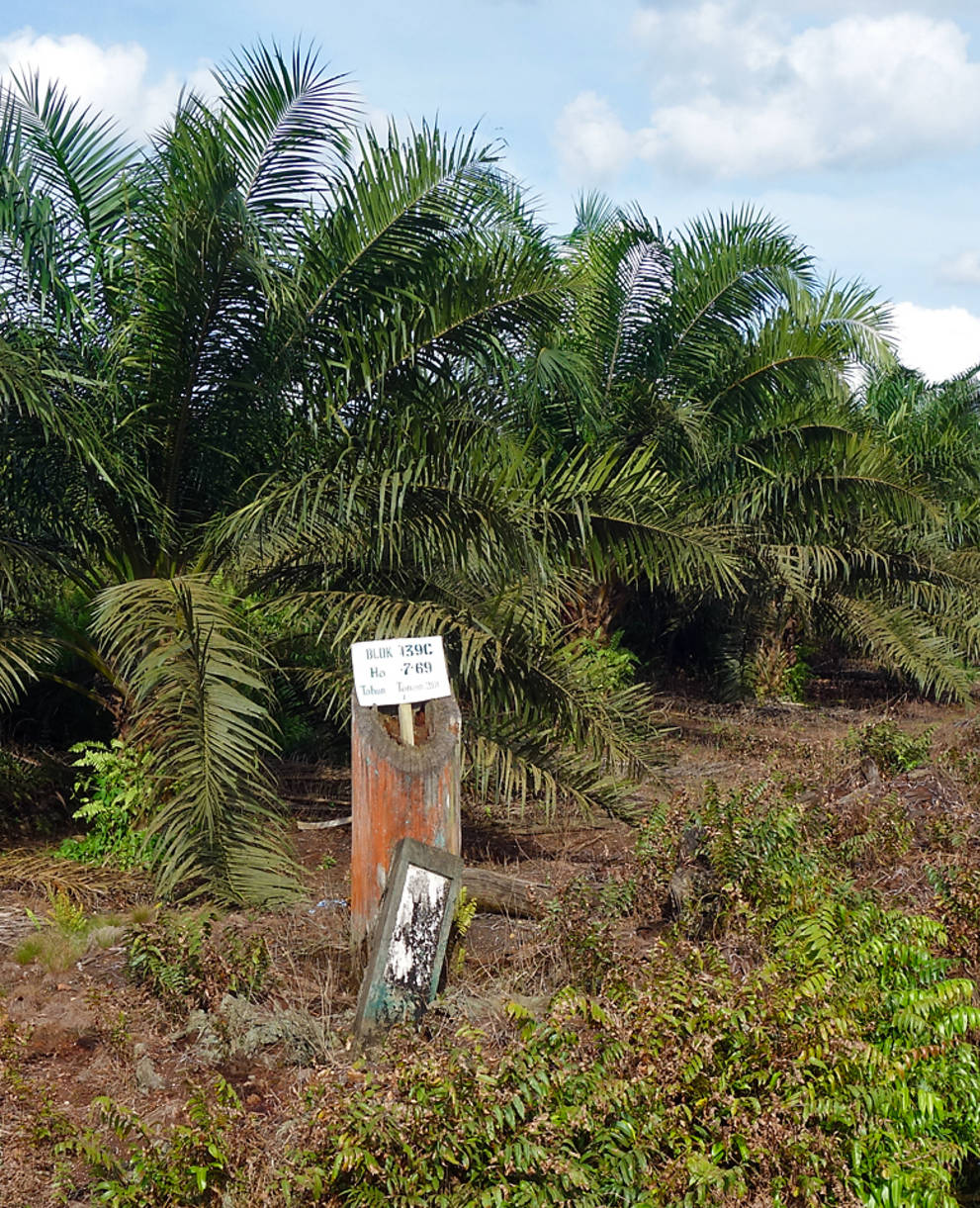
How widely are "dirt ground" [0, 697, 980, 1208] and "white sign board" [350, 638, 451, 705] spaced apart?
3.21ft

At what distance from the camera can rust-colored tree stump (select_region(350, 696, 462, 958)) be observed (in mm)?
4594

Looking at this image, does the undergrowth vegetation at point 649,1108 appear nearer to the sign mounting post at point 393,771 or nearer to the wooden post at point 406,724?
the sign mounting post at point 393,771

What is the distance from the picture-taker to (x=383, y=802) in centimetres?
459

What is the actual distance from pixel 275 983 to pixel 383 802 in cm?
76

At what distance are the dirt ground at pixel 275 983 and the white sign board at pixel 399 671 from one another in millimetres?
979

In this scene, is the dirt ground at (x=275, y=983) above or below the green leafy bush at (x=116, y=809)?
below

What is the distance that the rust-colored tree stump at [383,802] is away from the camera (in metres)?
4.59

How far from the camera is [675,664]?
14.8 metres

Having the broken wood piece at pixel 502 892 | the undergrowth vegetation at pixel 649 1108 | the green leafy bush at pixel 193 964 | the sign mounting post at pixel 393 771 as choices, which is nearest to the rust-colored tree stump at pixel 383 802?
the sign mounting post at pixel 393 771

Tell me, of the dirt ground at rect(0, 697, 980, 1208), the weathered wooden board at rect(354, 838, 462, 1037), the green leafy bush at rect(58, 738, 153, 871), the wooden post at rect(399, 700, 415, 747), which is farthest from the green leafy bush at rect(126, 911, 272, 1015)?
the green leafy bush at rect(58, 738, 153, 871)

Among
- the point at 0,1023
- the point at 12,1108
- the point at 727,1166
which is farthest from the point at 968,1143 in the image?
the point at 0,1023

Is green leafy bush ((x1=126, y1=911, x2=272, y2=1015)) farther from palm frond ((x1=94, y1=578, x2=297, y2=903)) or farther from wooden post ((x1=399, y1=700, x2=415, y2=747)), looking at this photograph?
wooden post ((x1=399, y1=700, x2=415, y2=747))

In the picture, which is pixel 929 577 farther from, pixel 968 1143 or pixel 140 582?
pixel 968 1143

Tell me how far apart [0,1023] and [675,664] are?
1122cm
